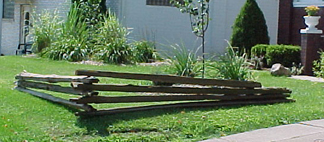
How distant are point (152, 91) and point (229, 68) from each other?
300 centimetres

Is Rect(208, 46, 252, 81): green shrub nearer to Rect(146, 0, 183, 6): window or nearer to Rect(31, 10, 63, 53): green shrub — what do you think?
Rect(31, 10, 63, 53): green shrub

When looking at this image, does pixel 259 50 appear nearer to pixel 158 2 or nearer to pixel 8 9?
pixel 158 2

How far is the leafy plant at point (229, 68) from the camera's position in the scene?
1177 centimetres

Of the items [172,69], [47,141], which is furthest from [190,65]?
[47,141]

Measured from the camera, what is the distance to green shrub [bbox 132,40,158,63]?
18.7 metres

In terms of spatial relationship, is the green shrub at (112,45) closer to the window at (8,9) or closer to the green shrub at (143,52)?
the green shrub at (143,52)

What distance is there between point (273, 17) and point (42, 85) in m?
16.7

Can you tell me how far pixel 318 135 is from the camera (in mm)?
8289

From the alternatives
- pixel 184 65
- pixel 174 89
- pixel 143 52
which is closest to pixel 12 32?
pixel 143 52

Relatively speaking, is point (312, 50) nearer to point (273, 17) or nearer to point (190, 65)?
point (190, 65)

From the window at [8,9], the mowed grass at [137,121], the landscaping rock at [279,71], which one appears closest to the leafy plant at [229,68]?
the mowed grass at [137,121]

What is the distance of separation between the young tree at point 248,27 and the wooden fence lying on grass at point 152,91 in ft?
31.7

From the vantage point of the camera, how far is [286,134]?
8312 mm

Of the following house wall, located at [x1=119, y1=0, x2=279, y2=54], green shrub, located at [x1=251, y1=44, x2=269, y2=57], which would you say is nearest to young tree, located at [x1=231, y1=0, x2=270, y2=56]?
green shrub, located at [x1=251, y1=44, x2=269, y2=57]
